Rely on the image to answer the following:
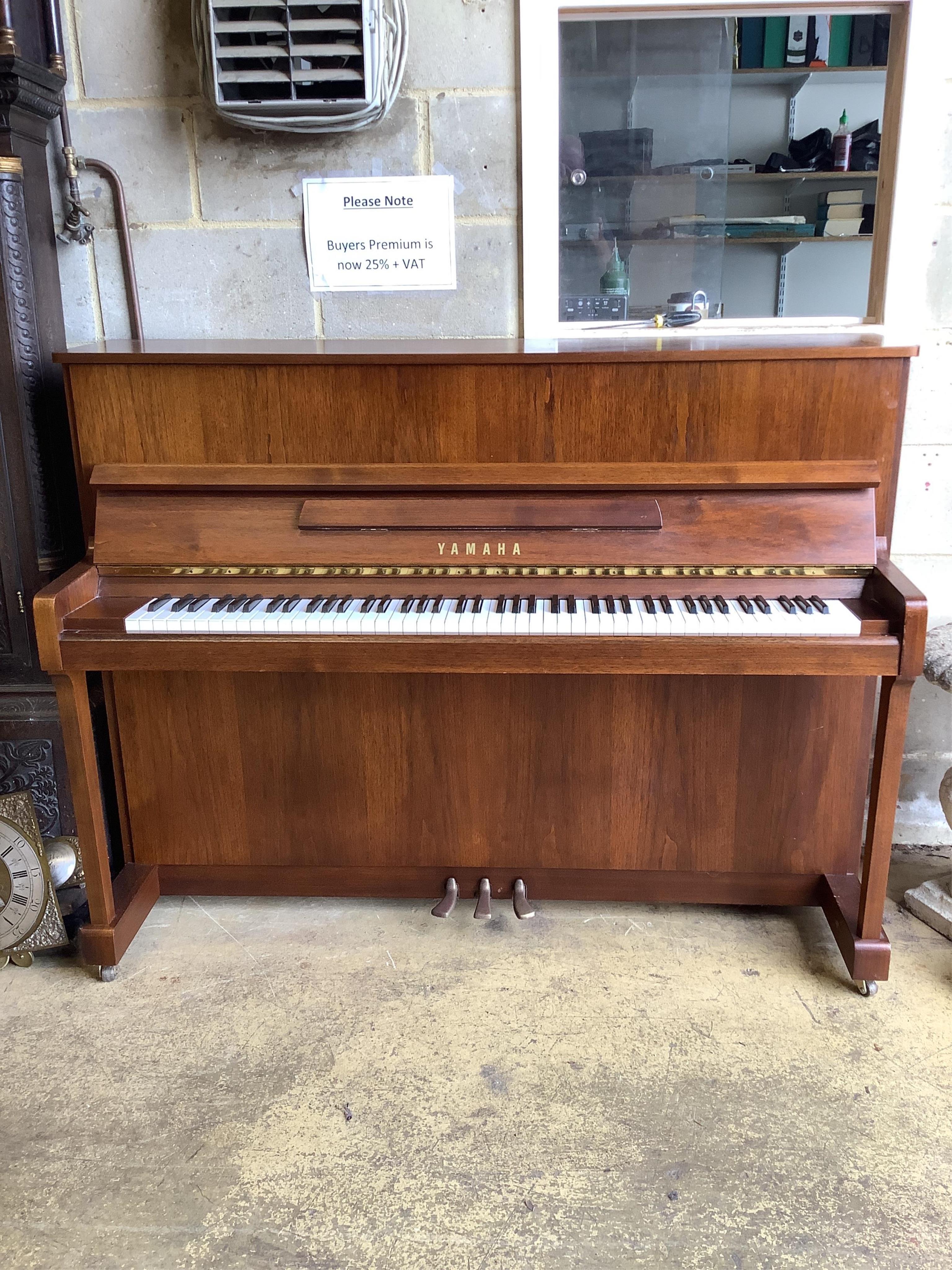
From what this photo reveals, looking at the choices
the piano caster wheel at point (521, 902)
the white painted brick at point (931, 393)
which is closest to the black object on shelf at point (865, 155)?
the white painted brick at point (931, 393)

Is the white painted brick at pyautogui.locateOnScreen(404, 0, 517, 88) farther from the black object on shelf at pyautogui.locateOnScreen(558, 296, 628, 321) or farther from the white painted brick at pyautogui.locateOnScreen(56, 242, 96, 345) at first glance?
the white painted brick at pyautogui.locateOnScreen(56, 242, 96, 345)

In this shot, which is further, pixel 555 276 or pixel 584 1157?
pixel 555 276

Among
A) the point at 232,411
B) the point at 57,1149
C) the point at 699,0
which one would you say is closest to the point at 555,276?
the point at 699,0

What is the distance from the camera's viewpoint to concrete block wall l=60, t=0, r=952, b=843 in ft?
7.09

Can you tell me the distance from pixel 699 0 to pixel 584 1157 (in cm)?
236

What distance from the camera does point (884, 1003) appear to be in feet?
6.27

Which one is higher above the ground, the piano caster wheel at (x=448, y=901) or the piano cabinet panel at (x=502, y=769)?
the piano cabinet panel at (x=502, y=769)

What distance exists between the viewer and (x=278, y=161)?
2.23 meters

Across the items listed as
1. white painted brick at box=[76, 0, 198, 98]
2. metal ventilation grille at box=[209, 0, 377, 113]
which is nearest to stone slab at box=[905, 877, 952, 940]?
metal ventilation grille at box=[209, 0, 377, 113]

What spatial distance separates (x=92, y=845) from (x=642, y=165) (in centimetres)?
265

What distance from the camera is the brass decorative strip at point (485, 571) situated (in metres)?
1.83

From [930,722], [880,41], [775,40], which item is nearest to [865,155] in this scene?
[880,41]

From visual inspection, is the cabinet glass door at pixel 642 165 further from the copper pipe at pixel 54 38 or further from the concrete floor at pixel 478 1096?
the concrete floor at pixel 478 1096

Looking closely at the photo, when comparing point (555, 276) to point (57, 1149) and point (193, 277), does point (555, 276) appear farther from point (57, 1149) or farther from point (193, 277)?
point (57, 1149)
